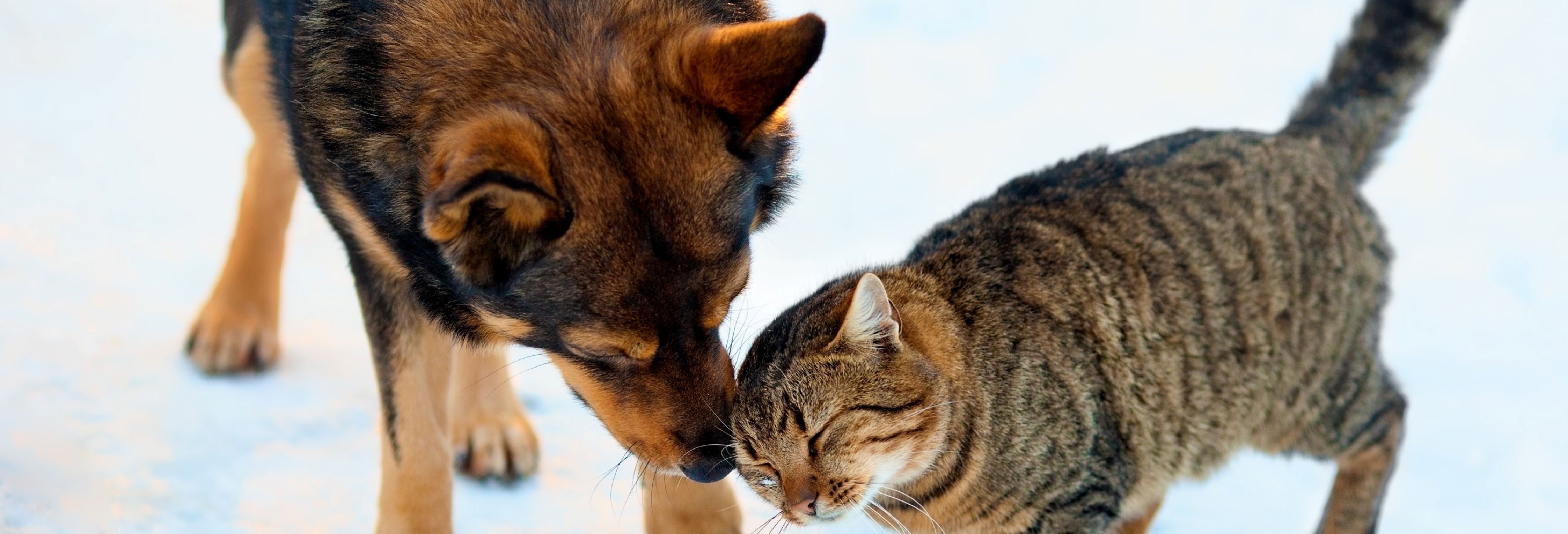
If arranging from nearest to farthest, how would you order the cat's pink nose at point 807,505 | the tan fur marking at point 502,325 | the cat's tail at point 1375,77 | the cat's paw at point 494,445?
1. the tan fur marking at point 502,325
2. the cat's pink nose at point 807,505
3. the cat's tail at point 1375,77
4. the cat's paw at point 494,445

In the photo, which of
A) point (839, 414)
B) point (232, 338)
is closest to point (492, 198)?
point (839, 414)

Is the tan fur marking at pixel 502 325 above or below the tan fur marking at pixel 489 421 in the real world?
above

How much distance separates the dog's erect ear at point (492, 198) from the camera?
7.18ft

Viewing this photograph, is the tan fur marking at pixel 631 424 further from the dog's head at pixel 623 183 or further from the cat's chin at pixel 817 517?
the cat's chin at pixel 817 517

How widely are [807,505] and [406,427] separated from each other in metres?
1.20

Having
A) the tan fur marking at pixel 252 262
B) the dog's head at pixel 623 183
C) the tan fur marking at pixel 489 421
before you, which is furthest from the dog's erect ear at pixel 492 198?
the tan fur marking at pixel 252 262

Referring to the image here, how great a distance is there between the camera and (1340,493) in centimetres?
360

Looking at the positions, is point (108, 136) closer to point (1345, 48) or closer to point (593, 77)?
point (593, 77)

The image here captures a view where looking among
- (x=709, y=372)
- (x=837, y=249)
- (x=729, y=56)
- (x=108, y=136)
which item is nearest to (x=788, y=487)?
(x=709, y=372)

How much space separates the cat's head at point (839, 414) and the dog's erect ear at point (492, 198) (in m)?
0.68

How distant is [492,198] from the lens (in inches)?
89.7

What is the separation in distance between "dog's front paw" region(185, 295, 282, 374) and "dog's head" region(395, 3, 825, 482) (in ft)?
6.03

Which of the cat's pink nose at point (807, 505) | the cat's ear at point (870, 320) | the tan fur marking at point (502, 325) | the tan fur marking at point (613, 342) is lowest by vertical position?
the cat's pink nose at point (807, 505)

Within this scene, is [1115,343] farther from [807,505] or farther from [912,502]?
[807,505]
